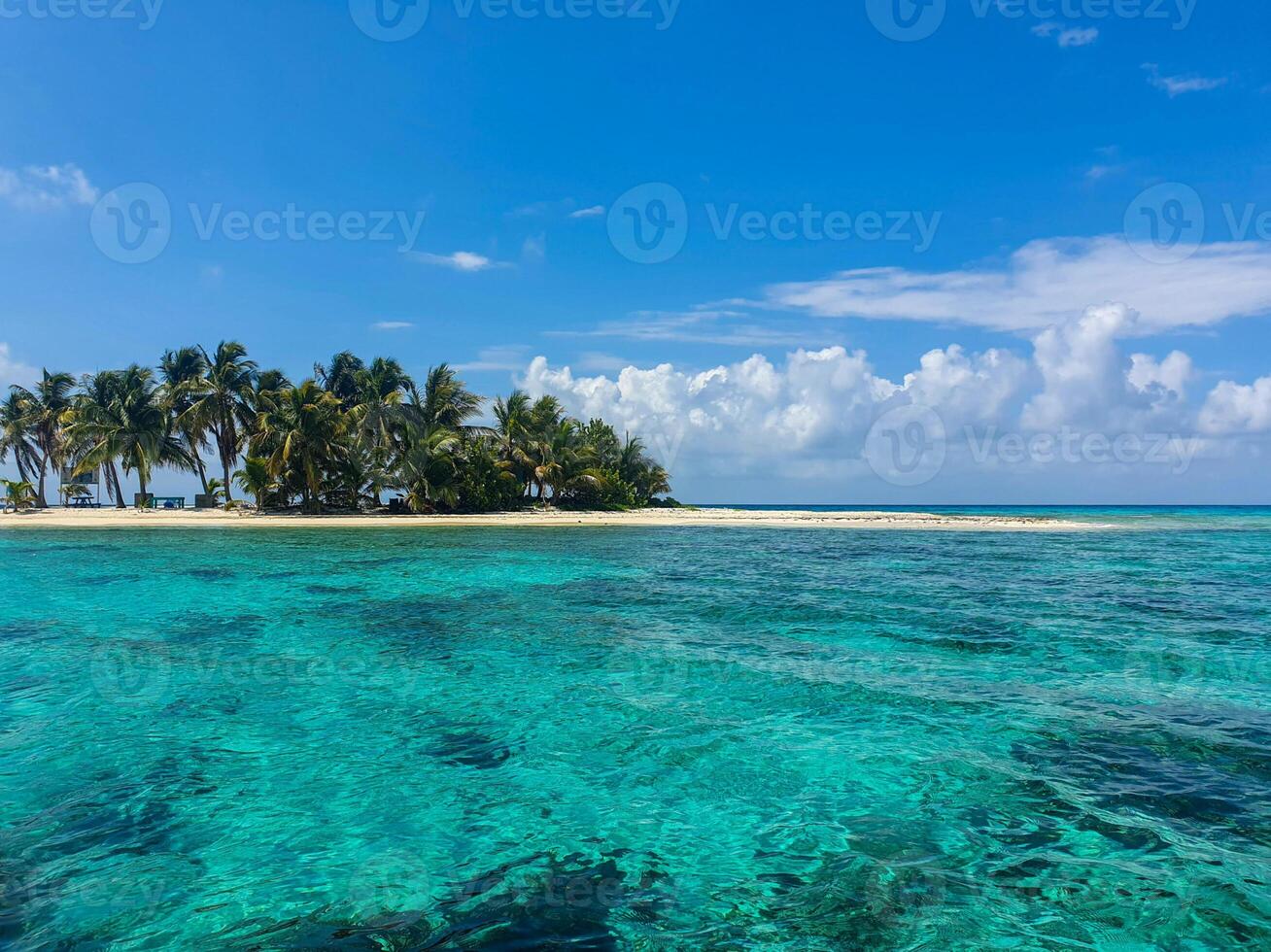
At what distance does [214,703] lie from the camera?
9.59 m

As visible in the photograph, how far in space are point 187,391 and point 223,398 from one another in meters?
3.02

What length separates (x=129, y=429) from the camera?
5228cm

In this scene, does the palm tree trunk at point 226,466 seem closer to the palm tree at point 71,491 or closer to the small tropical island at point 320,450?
the small tropical island at point 320,450

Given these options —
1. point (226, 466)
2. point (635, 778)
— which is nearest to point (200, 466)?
point (226, 466)

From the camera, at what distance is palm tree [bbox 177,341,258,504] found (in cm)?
5278

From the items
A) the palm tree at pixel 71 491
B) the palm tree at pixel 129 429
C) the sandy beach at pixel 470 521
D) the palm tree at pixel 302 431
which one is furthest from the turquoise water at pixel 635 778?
the palm tree at pixel 71 491

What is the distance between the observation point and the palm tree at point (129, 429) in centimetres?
5166

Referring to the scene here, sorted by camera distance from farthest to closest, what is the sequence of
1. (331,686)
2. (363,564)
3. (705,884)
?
(363,564)
(331,686)
(705,884)

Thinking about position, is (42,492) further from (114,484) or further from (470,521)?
(470,521)

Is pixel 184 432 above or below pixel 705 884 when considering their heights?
above

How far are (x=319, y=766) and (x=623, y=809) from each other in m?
3.37

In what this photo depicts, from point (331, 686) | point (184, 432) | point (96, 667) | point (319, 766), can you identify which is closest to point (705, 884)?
point (319, 766)

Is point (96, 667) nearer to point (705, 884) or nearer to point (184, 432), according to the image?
point (705, 884)

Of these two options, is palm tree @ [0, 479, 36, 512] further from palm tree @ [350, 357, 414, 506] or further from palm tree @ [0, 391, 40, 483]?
palm tree @ [350, 357, 414, 506]
